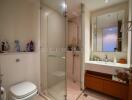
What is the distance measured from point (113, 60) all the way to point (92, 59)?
1.89 feet

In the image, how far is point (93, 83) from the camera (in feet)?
7.59

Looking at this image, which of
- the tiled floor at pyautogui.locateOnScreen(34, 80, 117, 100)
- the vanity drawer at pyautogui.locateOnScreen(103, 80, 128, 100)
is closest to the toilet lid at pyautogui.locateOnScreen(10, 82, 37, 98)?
the tiled floor at pyautogui.locateOnScreen(34, 80, 117, 100)

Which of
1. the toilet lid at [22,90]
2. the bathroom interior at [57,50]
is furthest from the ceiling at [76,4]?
the toilet lid at [22,90]

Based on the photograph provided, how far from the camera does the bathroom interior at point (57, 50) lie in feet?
5.79

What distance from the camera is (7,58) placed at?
1.68 metres

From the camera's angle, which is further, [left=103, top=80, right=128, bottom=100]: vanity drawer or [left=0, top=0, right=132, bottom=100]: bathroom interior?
[left=103, top=80, right=128, bottom=100]: vanity drawer

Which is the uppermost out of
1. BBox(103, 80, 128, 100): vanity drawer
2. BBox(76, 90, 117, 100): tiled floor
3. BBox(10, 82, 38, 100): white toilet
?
BBox(10, 82, 38, 100): white toilet

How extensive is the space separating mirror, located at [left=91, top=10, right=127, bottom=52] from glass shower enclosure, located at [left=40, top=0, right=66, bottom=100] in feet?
4.16

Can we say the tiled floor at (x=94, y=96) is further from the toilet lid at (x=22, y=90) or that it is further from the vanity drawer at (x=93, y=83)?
the toilet lid at (x=22, y=90)

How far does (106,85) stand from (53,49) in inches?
59.1

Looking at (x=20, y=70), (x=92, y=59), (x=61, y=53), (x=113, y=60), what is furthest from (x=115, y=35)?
(x=20, y=70)

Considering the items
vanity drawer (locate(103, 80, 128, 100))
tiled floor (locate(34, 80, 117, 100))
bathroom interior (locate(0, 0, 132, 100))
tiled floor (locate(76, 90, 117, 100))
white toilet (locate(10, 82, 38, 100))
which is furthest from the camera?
tiled floor (locate(76, 90, 117, 100))

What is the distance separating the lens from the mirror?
2352mm

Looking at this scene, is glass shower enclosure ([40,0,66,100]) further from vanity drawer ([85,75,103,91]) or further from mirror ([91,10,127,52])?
mirror ([91,10,127,52])
